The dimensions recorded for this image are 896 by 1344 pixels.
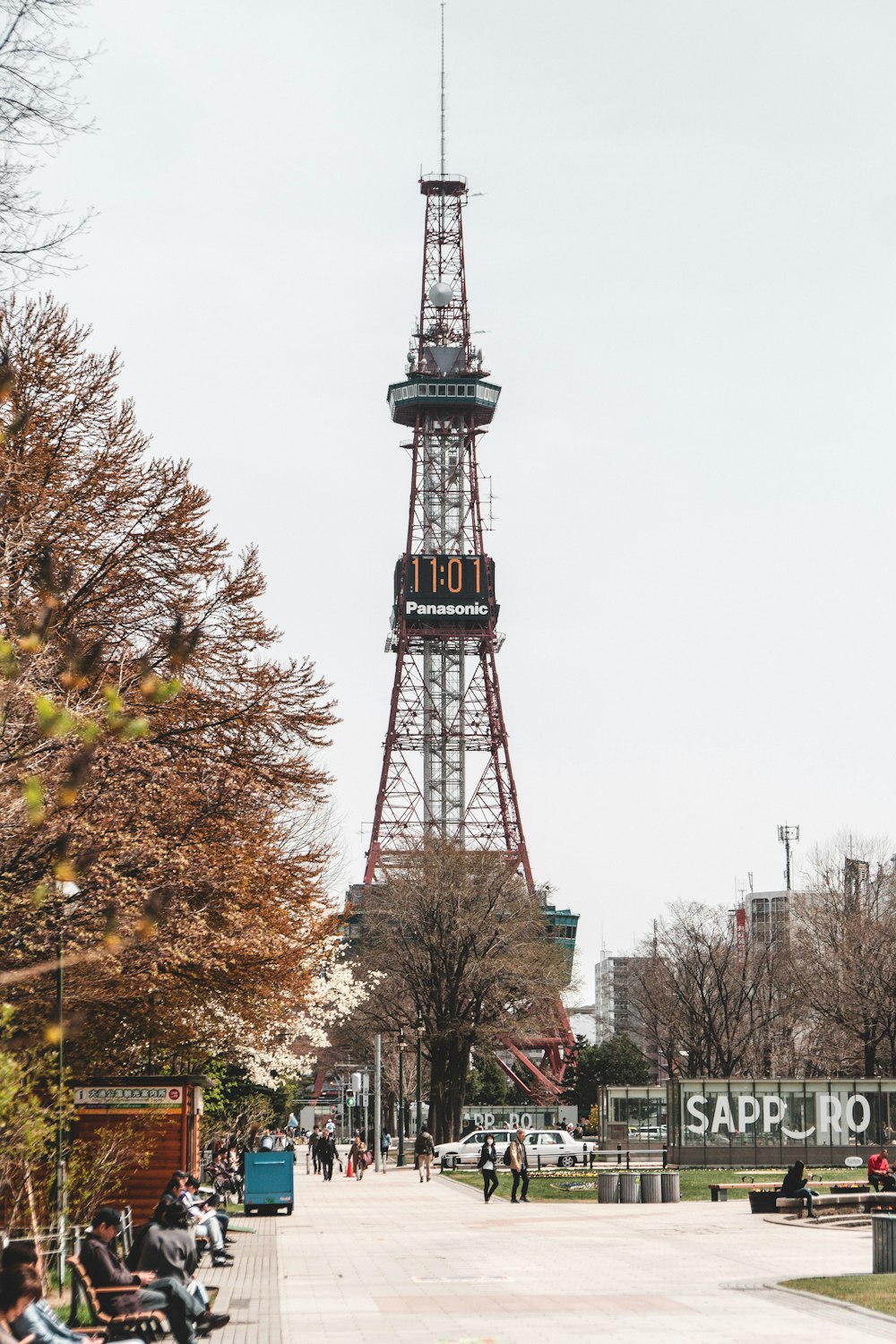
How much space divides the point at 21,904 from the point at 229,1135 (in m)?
37.6

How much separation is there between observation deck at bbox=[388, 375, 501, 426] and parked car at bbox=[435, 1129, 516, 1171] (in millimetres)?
53523

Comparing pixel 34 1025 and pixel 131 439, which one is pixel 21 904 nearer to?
pixel 34 1025

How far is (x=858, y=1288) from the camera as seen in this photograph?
56.0ft

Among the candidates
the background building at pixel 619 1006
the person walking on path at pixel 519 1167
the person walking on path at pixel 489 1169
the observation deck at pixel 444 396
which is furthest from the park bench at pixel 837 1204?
the observation deck at pixel 444 396

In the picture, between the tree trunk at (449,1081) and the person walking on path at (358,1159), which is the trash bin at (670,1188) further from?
the tree trunk at (449,1081)

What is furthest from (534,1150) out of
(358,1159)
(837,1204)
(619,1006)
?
(619,1006)

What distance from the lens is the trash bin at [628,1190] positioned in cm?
3331

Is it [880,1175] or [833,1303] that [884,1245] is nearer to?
[833,1303]

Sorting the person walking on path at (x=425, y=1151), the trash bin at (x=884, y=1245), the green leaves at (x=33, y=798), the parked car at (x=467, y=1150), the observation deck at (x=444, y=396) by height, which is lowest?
the parked car at (x=467, y=1150)

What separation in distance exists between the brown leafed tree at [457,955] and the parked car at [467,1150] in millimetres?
2691

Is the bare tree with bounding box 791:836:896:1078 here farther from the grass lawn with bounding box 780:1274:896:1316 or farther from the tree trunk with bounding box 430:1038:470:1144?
the grass lawn with bounding box 780:1274:896:1316

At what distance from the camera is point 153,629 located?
930 inches

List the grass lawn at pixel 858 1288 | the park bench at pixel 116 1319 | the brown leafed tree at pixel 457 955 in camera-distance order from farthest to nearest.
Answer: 1. the brown leafed tree at pixel 457 955
2. the grass lawn at pixel 858 1288
3. the park bench at pixel 116 1319

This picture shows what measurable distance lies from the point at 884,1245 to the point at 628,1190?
51.5 ft
